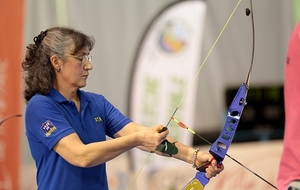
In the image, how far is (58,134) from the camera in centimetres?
144

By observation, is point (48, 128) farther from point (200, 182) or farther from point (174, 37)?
point (174, 37)

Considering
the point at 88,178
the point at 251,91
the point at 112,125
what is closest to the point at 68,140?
the point at 88,178

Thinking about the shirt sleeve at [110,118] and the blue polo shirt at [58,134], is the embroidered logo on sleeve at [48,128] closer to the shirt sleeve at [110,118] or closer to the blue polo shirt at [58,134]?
the blue polo shirt at [58,134]

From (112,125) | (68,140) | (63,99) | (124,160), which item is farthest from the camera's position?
(124,160)

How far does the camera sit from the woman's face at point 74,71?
5.06 ft

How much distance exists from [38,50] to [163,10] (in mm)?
1340

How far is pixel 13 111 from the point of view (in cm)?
257

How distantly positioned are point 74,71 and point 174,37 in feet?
4.54

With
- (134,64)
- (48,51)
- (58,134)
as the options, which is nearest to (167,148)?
(58,134)

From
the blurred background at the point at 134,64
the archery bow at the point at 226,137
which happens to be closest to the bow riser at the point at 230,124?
the archery bow at the point at 226,137

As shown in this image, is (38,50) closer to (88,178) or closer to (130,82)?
(88,178)

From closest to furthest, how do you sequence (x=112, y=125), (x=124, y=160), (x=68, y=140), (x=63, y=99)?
(x=68, y=140), (x=63, y=99), (x=112, y=125), (x=124, y=160)

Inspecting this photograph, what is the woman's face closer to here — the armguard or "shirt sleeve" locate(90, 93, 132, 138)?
"shirt sleeve" locate(90, 93, 132, 138)

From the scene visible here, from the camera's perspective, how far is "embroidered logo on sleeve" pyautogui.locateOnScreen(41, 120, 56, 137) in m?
1.45
